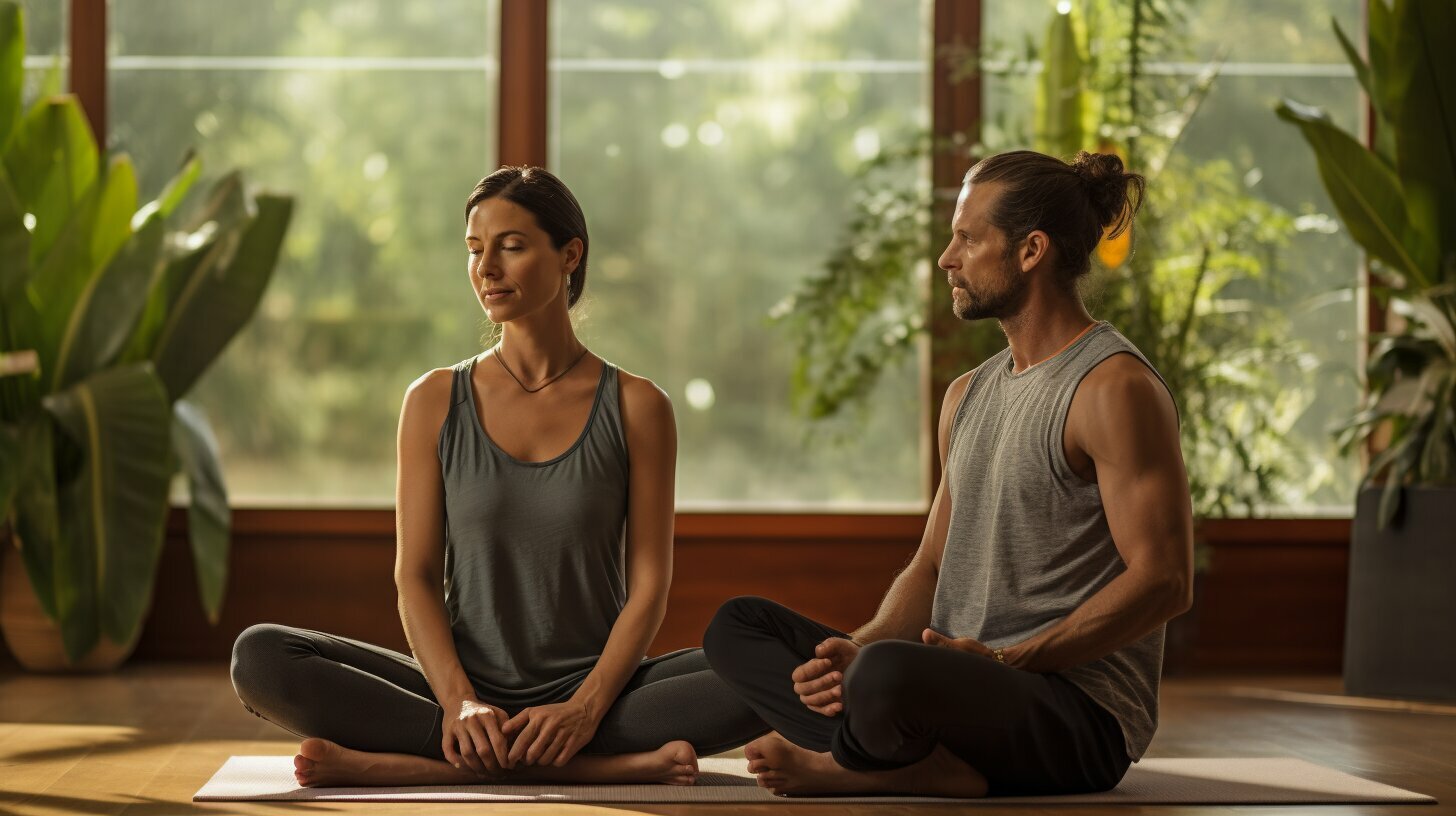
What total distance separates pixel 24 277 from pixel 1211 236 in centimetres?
301

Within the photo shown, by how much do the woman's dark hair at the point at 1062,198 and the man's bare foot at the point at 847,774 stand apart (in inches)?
27.8

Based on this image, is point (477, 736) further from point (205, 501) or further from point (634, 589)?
point (205, 501)

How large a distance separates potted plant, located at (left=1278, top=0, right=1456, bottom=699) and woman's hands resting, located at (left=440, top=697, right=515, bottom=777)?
2.36 m

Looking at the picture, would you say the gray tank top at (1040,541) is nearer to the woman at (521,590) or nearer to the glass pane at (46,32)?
the woman at (521,590)

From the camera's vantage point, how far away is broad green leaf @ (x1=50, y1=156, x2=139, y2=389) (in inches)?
153

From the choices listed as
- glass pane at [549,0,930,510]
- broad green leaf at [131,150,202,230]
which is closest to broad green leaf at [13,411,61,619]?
broad green leaf at [131,150,202,230]

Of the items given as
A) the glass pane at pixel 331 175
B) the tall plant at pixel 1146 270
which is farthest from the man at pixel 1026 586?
the glass pane at pixel 331 175

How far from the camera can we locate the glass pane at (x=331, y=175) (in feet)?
14.7

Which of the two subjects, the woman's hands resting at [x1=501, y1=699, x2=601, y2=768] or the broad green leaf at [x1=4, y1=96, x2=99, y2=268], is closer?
the woman's hands resting at [x1=501, y1=699, x2=601, y2=768]

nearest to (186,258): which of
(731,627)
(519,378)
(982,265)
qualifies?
(519,378)

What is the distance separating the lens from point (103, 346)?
3930 mm

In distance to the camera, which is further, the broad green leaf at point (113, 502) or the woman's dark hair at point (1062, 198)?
the broad green leaf at point (113, 502)

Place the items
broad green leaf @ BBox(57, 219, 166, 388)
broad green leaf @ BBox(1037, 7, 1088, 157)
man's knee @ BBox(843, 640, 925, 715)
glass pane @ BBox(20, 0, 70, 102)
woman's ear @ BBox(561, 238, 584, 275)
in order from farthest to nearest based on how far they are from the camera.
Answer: glass pane @ BBox(20, 0, 70, 102) → broad green leaf @ BBox(1037, 7, 1088, 157) → broad green leaf @ BBox(57, 219, 166, 388) → woman's ear @ BBox(561, 238, 584, 275) → man's knee @ BBox(843, 640, 925, 715)

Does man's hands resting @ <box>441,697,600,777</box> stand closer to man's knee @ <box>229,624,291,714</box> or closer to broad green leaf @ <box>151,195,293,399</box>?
man's knee @ <box>229,624,291,714</box>
